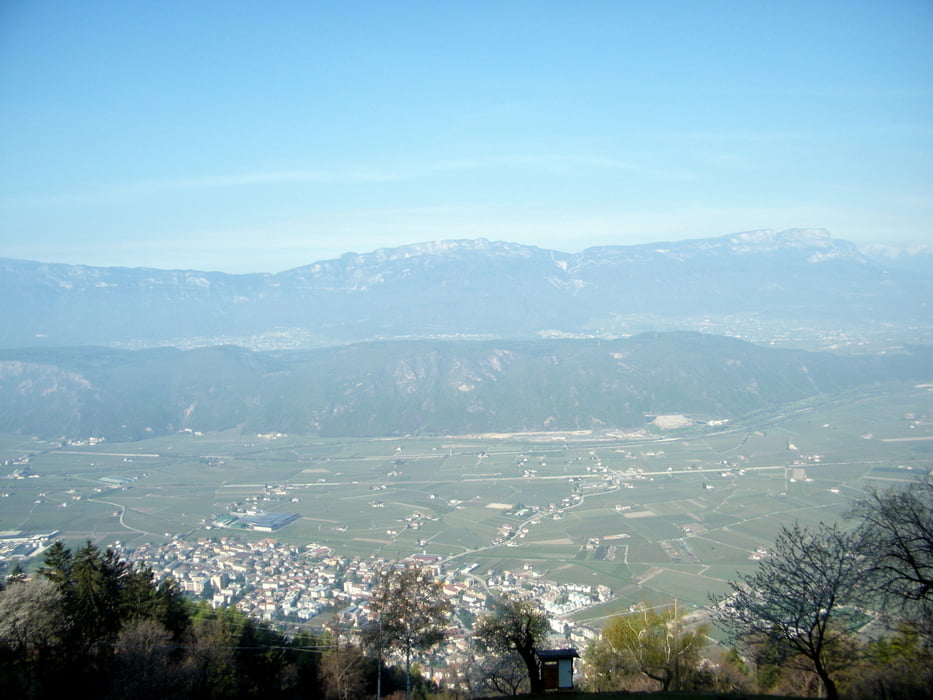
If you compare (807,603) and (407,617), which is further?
(407,617)

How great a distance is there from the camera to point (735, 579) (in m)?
27.5

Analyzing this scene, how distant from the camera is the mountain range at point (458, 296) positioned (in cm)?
13900

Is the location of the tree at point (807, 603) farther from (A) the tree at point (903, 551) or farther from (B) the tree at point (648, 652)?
(B) the tree at point (648, 652)

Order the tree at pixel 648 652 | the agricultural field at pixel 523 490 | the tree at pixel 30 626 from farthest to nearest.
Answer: the agricultural field at pixel 523 490 < the tree at pixel 648 652 < the tree at pixel 30 626

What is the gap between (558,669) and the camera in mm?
12180

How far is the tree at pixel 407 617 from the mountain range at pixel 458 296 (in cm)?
11361

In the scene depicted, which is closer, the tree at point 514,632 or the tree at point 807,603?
the tree at point 807,603

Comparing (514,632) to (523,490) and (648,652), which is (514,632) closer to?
(648,652)

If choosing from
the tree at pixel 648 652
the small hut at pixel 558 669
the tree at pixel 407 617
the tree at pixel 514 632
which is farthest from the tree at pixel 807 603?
the tree at pixel 407 617

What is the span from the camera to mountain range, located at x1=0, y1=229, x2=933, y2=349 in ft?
456

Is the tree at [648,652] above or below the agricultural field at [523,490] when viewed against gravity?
above

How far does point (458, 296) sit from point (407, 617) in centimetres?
15248

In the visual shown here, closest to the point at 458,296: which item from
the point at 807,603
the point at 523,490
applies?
the point at 523,490

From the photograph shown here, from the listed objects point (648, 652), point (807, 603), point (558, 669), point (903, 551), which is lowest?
point (648, 652)
